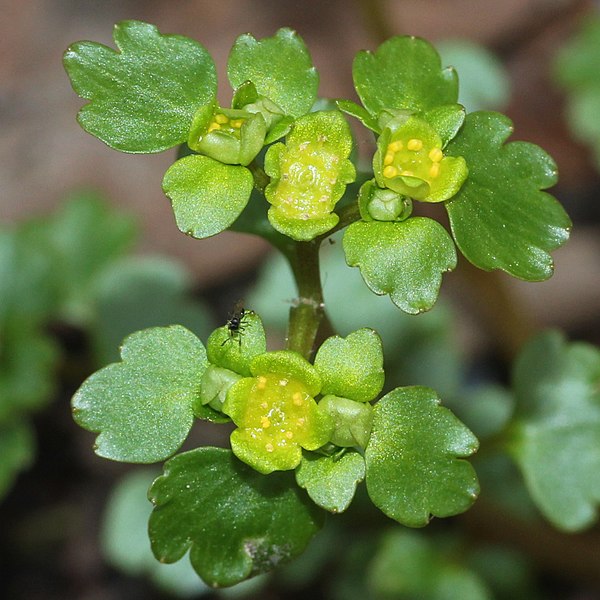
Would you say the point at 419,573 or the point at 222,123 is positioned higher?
the point at 222,123

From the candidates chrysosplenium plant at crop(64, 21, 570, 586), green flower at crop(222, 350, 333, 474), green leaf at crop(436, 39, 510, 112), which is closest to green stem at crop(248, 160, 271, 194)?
chrysosplenium plant at crop(64, 21, 570, 586)

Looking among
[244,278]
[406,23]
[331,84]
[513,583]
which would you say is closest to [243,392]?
[513,583]

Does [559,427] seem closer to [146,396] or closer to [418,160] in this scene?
[418,160]

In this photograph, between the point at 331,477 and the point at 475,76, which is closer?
the point at 331,477

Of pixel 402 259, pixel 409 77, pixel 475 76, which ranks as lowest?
pixel 475 76

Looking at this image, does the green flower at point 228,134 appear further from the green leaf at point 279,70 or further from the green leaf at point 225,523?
the green leaf at point 225,523

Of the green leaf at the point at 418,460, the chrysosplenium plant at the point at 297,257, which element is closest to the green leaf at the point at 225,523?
the chrysosplenium plant at the point at 297,257

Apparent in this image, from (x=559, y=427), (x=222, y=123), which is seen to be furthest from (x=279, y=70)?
(x=559, y=427)

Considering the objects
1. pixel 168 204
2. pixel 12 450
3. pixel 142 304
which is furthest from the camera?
pixel 168 204
